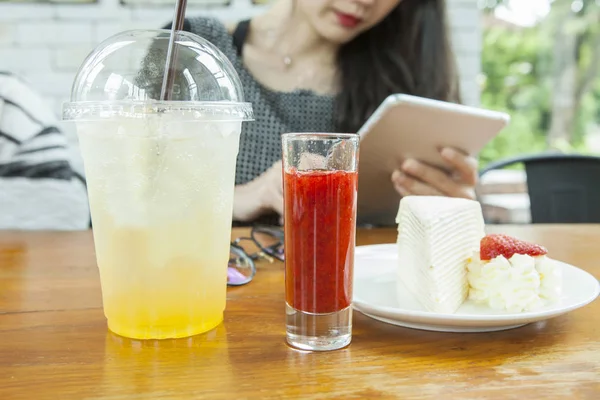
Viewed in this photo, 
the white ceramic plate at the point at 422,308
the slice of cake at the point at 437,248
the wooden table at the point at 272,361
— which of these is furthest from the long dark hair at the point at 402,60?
the wooden table at the point at 272,361

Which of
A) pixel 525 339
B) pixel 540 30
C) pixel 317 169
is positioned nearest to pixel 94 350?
pixel 317 169

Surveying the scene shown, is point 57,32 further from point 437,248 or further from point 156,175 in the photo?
point 437,248

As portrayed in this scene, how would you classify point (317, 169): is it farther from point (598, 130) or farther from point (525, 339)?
point (598, 130)

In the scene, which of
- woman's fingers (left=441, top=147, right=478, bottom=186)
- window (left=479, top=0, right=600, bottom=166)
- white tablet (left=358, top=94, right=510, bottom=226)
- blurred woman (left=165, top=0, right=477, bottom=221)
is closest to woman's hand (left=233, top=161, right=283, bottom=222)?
blurred woman (left=165, top=0, right=477, bottom=221)

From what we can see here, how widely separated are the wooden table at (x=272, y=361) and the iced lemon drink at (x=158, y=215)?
4 centimetres

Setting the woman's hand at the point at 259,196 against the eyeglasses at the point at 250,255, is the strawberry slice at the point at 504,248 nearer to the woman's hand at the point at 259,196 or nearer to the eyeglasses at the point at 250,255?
the eyeglasses at the point at 250,255

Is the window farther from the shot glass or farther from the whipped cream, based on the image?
the shot glass

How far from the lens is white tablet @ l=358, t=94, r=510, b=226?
1.17 metres

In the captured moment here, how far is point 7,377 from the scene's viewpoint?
1.89 feet

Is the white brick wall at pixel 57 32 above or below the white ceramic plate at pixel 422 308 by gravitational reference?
above

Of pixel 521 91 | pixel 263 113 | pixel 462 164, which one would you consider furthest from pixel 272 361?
pixel 521 91

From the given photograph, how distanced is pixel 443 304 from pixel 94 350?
16.0 inches

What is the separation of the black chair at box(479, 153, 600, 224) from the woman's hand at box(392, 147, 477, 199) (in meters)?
0.52

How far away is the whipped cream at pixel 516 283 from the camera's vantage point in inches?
28.5
